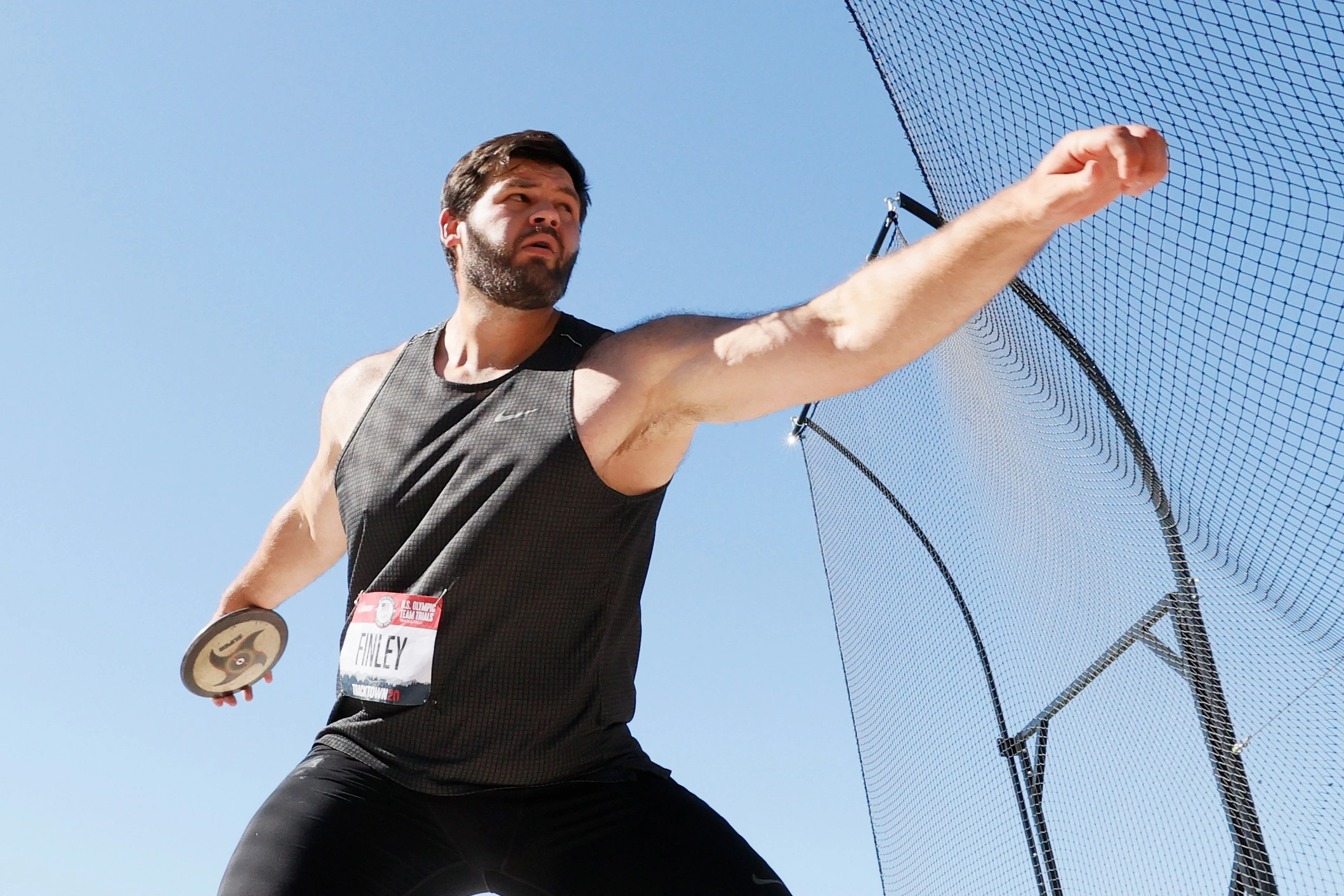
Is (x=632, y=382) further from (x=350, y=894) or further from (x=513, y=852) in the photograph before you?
(x=350, y=894)

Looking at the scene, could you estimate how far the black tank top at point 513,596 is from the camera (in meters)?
2.78

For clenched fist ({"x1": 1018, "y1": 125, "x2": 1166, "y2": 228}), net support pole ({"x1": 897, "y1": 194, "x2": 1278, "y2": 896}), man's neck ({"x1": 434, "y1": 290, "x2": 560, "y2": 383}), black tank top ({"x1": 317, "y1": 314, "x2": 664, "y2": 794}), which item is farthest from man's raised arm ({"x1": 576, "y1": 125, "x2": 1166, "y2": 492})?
net support pole ({"x1": 897, "y1": 194, "x2": 1278, "y2": 896})

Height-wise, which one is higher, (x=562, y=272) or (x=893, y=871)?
(x=562, y=272)

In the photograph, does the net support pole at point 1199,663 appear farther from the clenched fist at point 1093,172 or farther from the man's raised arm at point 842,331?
the clenched fist at point 1093,172

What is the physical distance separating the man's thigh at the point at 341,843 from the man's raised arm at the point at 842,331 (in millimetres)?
876

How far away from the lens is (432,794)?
2750 mm

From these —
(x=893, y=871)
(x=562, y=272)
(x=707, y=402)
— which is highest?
(x=562, y=272)

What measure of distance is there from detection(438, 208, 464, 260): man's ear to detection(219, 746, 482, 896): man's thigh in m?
1.57

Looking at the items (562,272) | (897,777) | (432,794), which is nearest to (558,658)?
(432,794)

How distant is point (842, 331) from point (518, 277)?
1069mm

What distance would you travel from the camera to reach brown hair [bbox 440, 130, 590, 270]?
11.6 ft

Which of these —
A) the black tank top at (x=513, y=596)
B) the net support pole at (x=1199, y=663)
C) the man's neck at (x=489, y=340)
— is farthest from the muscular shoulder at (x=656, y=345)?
the net support pole at (x=1199, y=663)

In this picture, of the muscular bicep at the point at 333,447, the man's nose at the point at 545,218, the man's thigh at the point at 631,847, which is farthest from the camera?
the muscular bicep at the point at 333,447

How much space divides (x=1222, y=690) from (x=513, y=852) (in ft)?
8.82
